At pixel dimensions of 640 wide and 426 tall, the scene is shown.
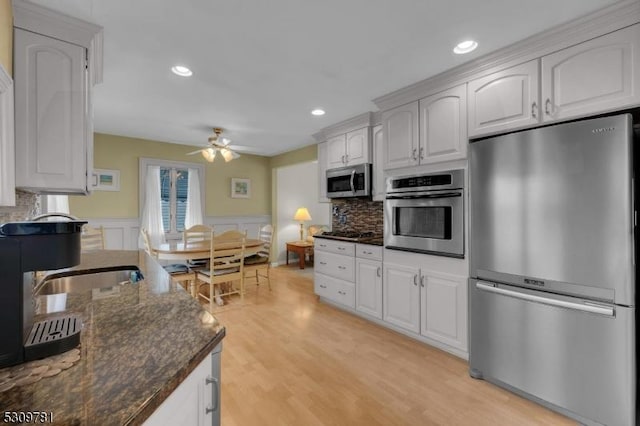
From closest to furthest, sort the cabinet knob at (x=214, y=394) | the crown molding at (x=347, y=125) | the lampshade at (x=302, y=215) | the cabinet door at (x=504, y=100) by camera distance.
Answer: the cabinet knob at (x=214, y=394), the cabinet door at (x=504, y=100), the crown molding at (x=347, y=125), the lampshade at (x=302, y=215)

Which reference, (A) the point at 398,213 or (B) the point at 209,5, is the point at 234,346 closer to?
(A) the point at 398,213

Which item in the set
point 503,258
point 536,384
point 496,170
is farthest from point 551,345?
point 496,170

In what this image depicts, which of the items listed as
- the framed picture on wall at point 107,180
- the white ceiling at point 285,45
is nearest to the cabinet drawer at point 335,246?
the white ceiling at point 285,45

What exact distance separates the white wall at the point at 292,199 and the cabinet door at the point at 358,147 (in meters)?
2.46

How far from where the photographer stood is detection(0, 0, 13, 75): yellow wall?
1.30 metres

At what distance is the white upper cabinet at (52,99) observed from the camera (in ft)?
5.04

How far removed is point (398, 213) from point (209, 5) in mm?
2190

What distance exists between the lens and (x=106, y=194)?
14.7 feet

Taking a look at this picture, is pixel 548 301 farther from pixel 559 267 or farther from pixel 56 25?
pixel 56 25

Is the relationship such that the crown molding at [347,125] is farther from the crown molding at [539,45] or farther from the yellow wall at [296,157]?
the yellow wall at [296,157]

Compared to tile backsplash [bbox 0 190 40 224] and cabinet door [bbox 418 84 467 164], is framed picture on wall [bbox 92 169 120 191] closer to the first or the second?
tile backsplash [bbox 0 190 40 224]

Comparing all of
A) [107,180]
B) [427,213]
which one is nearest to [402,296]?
[427,213]

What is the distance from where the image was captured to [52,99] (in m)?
1.62

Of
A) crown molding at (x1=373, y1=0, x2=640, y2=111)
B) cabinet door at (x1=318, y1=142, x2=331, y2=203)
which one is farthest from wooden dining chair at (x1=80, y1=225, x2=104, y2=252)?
crown molding at (x1=373, y1=0, x2=640, y2=111)
